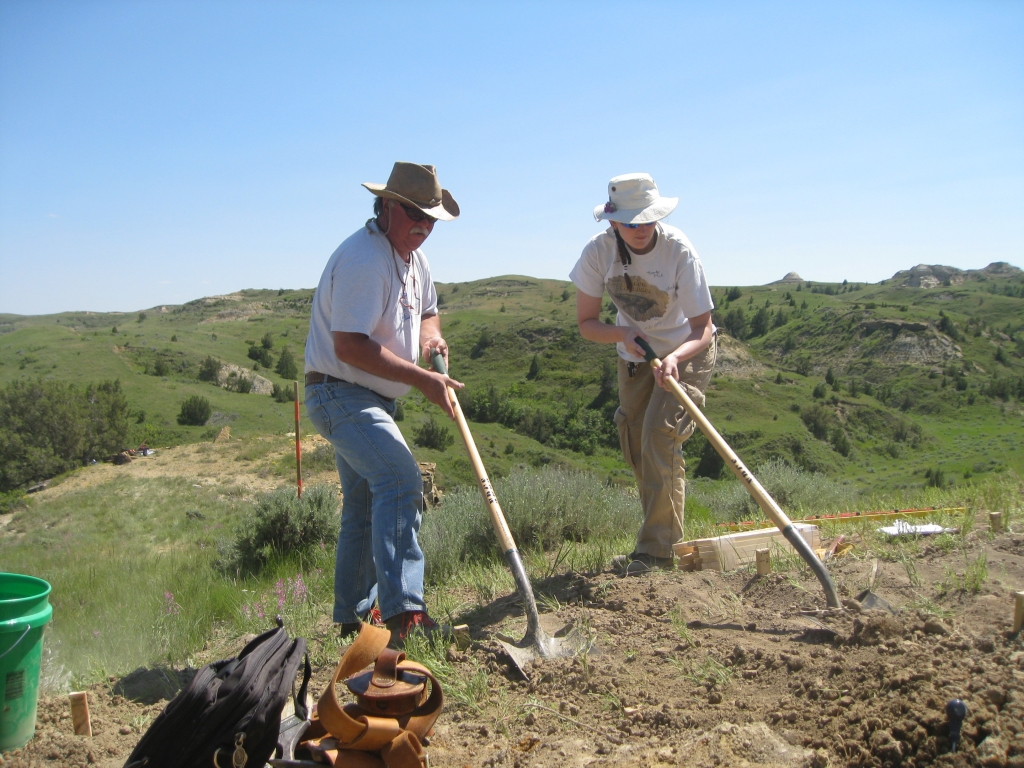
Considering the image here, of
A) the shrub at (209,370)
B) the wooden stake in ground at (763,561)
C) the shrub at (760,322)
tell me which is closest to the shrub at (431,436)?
the shrub at (209,370)

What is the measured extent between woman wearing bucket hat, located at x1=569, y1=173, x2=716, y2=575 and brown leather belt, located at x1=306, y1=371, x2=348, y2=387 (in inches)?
62.0

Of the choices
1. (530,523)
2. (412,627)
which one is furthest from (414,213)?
(530,523)

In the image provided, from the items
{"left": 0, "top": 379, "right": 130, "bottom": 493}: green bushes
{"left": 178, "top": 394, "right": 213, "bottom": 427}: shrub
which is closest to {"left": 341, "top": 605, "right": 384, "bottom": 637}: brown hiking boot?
{"left": 0, "top": 379, "right": 130, "bottom": 493}: green bushes

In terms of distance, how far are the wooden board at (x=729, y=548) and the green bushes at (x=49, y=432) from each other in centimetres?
3982

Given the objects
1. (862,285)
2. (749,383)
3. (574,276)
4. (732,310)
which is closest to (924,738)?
(574,276)

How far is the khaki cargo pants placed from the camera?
4.43m

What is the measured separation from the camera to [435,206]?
3646 mm

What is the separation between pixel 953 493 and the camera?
21.8ft

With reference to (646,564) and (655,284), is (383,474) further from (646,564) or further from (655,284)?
(655,284)

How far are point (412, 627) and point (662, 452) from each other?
1.87 metres

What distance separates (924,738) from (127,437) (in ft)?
144

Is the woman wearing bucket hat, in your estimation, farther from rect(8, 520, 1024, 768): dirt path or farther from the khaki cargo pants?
rect(8, 520, 1024, 768): dirt path

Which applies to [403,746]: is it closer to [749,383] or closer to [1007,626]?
[1007,626]

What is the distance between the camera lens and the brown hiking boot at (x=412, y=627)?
3326 millimetres
